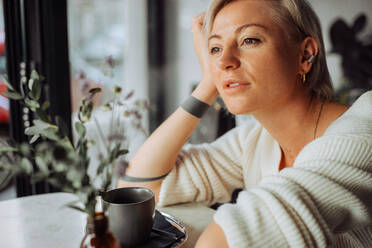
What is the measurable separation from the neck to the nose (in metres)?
0.17

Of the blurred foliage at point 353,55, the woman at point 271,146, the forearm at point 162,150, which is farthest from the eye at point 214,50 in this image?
the blurred foliage at point 353,55

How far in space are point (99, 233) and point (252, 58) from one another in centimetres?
63

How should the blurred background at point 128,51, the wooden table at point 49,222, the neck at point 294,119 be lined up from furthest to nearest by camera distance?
the blurred background at point 128,51
the neck at point 294,119
the wooden table at point 49,222

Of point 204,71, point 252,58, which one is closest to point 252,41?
point 252,58

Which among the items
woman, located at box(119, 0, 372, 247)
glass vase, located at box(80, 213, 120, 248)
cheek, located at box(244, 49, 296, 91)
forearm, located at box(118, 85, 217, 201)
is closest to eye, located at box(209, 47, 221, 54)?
woman, located at box(119, 0, 372, 247)

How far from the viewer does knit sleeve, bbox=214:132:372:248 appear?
1.83ft

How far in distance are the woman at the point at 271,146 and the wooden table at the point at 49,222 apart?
121 millimetres

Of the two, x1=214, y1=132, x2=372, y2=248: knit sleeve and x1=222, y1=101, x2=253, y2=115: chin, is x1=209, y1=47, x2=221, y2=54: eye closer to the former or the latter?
x1=222, y1=101, x2=253, y2=115: chin

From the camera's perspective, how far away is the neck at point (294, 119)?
1.01m

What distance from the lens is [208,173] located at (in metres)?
1.08

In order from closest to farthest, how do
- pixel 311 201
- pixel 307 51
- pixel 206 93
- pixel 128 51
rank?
1. pixel 311 201
2. pixel 307 51
3. pixel 206 93
4. pixel 128 51

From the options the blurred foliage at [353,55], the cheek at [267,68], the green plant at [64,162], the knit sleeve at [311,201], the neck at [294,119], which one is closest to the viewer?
the green plant at [64,162]

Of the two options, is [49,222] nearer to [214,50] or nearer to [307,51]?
[214,50]

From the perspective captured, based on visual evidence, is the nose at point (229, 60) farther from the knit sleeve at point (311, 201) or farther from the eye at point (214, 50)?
the knit sleeve at point (311, 201)
